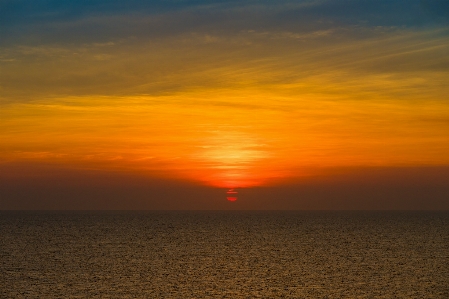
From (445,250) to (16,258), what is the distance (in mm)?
65724

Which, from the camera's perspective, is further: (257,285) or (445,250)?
(445,250)

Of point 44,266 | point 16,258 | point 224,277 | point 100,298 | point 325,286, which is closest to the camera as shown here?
point 100,298

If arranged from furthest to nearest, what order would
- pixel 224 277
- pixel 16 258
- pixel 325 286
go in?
pixel 16 258 < pixel 224 277 < pixel 325 286

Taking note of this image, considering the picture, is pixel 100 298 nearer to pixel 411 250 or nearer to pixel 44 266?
pixel 44 266

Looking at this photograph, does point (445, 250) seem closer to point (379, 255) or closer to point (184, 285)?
point (379, 255)

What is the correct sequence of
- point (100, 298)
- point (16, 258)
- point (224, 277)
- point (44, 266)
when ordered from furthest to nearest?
point (16, 258)
point (44, 266)
point (224, 277)
point (100, 298)

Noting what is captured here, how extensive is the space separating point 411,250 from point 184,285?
2083 inches

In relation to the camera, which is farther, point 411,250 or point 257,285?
point 411,250

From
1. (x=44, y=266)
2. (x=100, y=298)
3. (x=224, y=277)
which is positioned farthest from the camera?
(x=44, y=266)

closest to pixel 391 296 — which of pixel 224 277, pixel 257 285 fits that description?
pixel 257 285

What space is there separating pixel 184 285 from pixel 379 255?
40939mm

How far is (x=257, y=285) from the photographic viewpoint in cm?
5362

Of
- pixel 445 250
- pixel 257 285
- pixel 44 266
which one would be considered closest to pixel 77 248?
pixel 44 266

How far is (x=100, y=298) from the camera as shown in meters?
46.6
